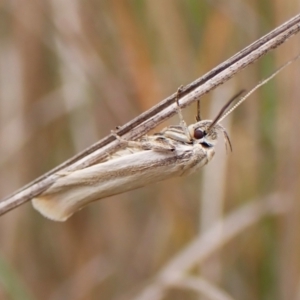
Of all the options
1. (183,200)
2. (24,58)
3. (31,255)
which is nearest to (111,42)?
(24,58)

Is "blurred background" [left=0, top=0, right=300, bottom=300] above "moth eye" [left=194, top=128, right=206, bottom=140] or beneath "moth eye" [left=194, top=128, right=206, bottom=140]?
above

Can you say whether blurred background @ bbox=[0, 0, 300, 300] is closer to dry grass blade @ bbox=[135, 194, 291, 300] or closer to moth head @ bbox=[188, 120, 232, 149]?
dry grass blade @ bbox=[135, 194, 291, 300]

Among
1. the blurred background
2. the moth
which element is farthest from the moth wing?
the blurred background

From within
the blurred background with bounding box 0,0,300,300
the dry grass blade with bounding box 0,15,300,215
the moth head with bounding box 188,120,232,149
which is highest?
the blurred background with bounding box 0,0,300,300

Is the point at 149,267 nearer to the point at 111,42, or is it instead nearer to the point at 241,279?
the point at 241,279

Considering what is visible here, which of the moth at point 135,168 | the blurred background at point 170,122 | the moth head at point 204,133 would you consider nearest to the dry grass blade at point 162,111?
the moth at point 135,168

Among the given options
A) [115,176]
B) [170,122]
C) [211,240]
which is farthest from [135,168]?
[170,122]

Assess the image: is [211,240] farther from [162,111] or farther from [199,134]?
[162,111]
